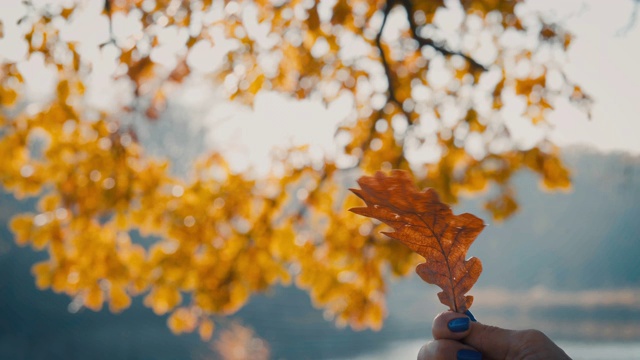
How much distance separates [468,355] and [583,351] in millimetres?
20847

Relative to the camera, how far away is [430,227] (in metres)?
0.74

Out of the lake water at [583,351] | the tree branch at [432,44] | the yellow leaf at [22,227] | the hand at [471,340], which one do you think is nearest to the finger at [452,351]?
the hand at [471,340]

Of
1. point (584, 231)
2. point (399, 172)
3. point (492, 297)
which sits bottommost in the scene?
point (399, 172)

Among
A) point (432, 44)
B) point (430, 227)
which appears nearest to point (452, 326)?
point (430, 227)

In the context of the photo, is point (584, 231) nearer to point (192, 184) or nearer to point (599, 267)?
point (599, 267)

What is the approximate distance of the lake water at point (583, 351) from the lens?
17.7 m

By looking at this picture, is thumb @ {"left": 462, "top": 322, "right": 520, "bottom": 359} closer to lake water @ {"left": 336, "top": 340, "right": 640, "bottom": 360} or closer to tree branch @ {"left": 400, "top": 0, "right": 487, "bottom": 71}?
tree branch @ {"left": 400, "top": 0, "right": 487, "bottom": 71}

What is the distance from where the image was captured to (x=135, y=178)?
134 inches

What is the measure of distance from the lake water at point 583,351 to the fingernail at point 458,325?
15.6 metres

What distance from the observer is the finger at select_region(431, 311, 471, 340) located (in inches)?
31.1

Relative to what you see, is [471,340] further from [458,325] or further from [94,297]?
[94,297]

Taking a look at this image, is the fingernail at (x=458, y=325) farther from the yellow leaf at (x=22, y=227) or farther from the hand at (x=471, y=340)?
the yellow leaf at (x=22, y=227)

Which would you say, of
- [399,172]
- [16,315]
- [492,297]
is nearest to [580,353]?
[492,297]

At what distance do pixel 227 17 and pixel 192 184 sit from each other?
950 millimetres
